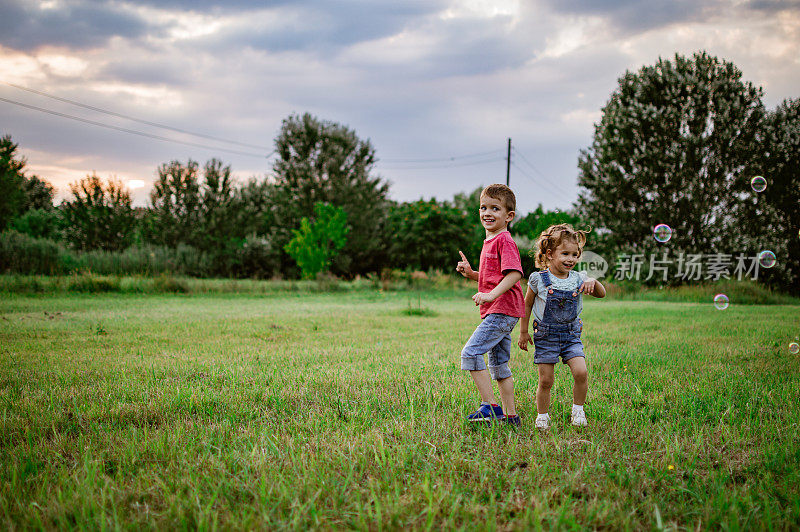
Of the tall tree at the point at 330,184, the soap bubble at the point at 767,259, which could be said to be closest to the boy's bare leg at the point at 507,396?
the soap bubble at the point at 767,259

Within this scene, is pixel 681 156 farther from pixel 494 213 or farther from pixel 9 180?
pixel 9 180

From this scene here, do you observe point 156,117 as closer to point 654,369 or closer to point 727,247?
point 654,369

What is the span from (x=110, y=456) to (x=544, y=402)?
9.05 ft

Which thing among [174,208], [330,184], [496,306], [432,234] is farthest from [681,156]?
[174,208]

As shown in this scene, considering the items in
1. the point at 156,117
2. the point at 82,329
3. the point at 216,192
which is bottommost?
the point at 82,329

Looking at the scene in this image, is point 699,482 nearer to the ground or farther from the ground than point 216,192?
nearer to the ground

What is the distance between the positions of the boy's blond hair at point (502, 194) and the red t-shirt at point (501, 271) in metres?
0.20

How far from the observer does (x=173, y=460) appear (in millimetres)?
2545

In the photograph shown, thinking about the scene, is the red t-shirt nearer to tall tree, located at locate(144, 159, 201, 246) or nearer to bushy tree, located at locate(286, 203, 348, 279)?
bushy tree, located at locate(286, 203, 348, 279)

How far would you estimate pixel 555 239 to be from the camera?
3307 millimetres

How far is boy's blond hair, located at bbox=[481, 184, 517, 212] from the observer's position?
3.32 metres

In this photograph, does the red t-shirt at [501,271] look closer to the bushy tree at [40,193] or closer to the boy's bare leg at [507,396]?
the boy's bare leg at [507,396]

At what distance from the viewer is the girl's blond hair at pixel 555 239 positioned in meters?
3.28

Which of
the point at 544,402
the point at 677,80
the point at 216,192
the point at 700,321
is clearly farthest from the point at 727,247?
the point at 216,192
